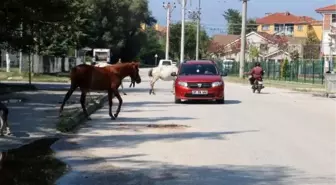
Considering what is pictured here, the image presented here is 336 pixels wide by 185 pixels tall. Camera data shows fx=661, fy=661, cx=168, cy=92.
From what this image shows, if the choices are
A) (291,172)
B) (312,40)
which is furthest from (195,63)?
(312,40)

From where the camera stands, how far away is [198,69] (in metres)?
28.2

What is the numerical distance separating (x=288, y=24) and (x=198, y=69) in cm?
11355

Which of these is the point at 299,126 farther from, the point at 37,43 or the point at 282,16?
the point at 282,16

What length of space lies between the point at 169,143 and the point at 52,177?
14.6ft

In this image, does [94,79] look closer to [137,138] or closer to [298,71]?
[137,138]

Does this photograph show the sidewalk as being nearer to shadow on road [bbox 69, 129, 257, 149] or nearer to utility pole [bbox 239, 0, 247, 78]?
shadow on road [bbox 69, 129, 257, 149]

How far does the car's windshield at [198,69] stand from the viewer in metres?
28.1

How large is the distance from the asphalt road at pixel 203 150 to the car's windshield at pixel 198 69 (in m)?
7.01

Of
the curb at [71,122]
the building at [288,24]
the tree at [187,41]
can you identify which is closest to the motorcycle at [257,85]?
the curb at [71,122]

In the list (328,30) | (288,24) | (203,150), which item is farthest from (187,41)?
(203,150)

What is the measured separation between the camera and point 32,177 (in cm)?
953

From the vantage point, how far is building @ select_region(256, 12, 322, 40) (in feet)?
439

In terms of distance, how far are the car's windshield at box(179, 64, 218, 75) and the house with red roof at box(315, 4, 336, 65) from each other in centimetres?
5090

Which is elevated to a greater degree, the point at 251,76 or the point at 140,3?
the point at 140,3
